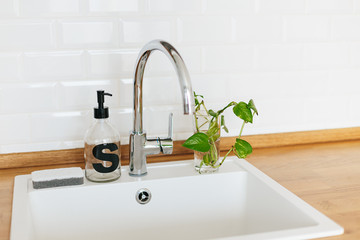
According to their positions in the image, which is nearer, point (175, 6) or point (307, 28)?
point (175, 6)

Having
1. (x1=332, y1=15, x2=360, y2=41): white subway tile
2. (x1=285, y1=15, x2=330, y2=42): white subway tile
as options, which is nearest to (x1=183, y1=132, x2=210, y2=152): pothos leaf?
(x1=285, y1=15, x2=330, y2=42): white subway tile

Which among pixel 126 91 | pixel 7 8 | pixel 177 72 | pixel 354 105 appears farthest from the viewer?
pixel 354 105

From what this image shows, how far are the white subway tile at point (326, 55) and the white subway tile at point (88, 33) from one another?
640 mm

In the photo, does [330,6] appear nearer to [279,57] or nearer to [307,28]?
[307,28]

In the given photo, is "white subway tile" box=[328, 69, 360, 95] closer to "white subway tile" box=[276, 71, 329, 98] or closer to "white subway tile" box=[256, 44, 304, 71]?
"white subway tile" box=[276, 71, 329, 98]

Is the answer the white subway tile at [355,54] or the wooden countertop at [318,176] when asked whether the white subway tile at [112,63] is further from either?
the white subway tile at [355,54]

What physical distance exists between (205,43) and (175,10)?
136mm

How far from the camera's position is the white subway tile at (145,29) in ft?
4.29

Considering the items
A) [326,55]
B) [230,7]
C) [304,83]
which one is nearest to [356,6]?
[326,55]

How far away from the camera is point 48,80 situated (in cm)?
128

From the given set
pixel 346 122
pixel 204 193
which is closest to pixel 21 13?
pixel 204 193

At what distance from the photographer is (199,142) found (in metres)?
1.12

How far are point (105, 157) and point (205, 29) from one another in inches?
20.1

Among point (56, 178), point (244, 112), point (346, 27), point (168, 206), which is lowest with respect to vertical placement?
point (168, 206)
